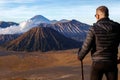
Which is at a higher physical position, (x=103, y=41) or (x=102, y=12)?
(x=102, y=12)

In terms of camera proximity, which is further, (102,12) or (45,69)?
(45,69)

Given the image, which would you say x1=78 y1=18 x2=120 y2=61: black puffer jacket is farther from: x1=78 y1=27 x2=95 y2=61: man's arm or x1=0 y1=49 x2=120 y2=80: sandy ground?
x1=0 y1=49 x2=120 y2=80: sandy ground

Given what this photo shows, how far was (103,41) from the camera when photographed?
562 cm

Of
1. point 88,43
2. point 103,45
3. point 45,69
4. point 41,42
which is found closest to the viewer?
point 88,43

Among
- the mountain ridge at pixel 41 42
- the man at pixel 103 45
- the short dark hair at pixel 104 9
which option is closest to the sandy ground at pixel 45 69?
the man at pixel 103 45

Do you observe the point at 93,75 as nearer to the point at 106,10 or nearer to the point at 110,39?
the point at 110,39

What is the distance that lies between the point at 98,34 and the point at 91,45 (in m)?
0.19

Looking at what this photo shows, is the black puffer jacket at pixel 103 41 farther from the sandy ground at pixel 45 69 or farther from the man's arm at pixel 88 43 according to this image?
the sandy ground at pixel 45 69

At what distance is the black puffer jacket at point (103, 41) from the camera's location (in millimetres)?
5577

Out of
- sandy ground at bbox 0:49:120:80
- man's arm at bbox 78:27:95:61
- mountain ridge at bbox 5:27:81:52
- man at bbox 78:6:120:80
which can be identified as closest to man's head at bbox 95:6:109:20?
man at bbox 78:6:120:80

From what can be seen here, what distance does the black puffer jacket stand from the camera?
5577 millimetres

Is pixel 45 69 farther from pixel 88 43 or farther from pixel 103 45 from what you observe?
pixel 88 43

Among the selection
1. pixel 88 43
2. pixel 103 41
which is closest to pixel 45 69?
pixel 103 41

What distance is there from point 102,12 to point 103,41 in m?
0.40
